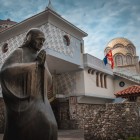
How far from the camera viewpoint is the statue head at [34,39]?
9.70ft

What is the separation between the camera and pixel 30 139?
246 cm

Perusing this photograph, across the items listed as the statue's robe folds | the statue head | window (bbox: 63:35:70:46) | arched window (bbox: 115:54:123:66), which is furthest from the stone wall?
arched window (bbox: 115:54:123:66)

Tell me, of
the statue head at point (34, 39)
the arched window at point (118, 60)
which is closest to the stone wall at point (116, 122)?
the statue head at point (34, 39)

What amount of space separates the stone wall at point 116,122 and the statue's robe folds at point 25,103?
867cm

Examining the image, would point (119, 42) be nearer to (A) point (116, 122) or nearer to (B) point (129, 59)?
(B) point (129, 59)

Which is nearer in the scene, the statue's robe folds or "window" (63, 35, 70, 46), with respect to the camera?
the statue's robe folds

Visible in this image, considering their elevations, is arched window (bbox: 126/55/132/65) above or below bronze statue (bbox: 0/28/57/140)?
above

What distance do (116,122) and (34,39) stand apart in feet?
29.1

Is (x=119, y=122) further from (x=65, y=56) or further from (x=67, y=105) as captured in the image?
(x=67, y=105)

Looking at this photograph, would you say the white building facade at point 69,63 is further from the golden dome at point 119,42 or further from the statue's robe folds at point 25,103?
the statue's robe folds at point 25,103

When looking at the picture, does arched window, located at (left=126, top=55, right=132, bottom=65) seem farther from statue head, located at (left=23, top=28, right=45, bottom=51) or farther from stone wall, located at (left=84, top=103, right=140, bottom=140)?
statue head, located at (left=23, top=28, right=45, bottom=51)

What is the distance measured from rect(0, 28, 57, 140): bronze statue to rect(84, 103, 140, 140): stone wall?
8607 millimetres

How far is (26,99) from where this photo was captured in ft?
8.54

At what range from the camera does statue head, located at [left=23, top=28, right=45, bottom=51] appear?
296 centimetres
